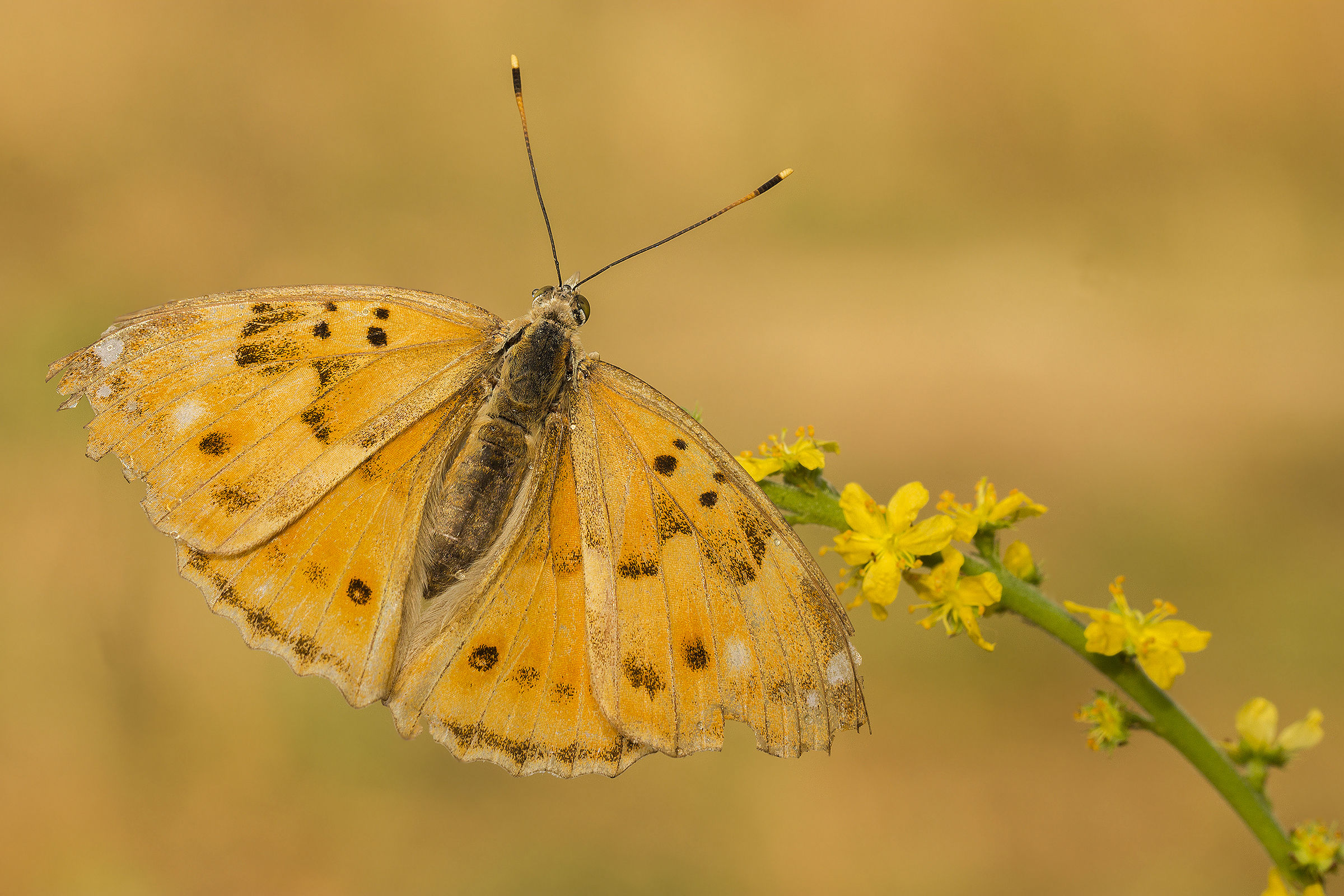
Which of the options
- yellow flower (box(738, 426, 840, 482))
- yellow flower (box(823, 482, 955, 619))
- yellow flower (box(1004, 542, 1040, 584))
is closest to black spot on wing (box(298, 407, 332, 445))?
yellow flower (box(738, 426, 840, 482))

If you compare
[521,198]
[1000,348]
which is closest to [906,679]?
[1000,348]

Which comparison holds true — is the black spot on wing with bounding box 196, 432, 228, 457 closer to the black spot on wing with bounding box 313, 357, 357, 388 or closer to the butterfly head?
the black spot on wing with bounding box 313, 357, 357, 388

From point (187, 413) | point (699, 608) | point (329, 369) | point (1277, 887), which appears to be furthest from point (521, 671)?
point (1277, 887)

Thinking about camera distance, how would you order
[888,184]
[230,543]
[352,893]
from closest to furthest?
[230,543]
[352,893]
[888,184]

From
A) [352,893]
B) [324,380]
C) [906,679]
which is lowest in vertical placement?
[352,893]

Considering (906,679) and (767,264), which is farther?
(767,264)

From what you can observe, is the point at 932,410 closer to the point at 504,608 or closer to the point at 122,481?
the point at 504,608

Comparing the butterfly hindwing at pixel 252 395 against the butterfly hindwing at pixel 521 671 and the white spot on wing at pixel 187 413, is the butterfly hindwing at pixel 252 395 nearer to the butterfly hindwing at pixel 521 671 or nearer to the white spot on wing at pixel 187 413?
the white spot on wing at pixel 187 413
